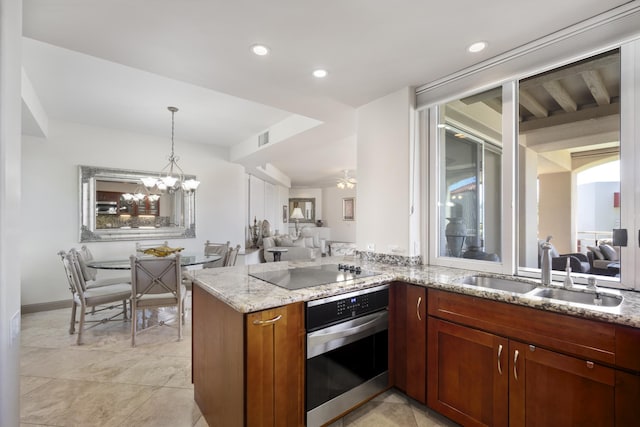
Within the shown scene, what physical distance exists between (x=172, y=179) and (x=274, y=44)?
114 inches

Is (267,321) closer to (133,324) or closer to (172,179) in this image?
(133,324)

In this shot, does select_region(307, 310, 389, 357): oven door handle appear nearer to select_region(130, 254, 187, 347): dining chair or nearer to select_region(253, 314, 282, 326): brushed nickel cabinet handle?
select_region(253, 314, 282, 326): brushed nickel cabinet handle

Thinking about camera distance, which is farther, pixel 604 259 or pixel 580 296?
pixel 604 259

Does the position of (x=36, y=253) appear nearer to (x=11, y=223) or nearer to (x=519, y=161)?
(x=11, y=223)

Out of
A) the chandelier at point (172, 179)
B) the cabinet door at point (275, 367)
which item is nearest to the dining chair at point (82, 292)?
the chandelier at point (172, 179)

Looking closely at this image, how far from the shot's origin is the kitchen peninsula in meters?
1.30

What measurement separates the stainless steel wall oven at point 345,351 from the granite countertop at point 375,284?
73 mm

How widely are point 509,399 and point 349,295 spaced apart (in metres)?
0.99

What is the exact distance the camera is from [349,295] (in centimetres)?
183

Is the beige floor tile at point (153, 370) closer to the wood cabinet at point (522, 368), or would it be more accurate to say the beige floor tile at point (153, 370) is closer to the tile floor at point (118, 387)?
the tile floor at point (118, 387)

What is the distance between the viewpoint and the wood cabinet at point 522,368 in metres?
1.29

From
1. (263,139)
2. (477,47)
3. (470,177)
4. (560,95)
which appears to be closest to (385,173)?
(470,177)

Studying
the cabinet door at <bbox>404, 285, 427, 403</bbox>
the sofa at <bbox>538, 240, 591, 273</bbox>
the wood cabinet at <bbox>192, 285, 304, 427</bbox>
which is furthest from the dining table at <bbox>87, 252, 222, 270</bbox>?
the sofa at <bbox>538, 240, 591, 273</bbox>

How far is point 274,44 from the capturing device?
200 centimetres
